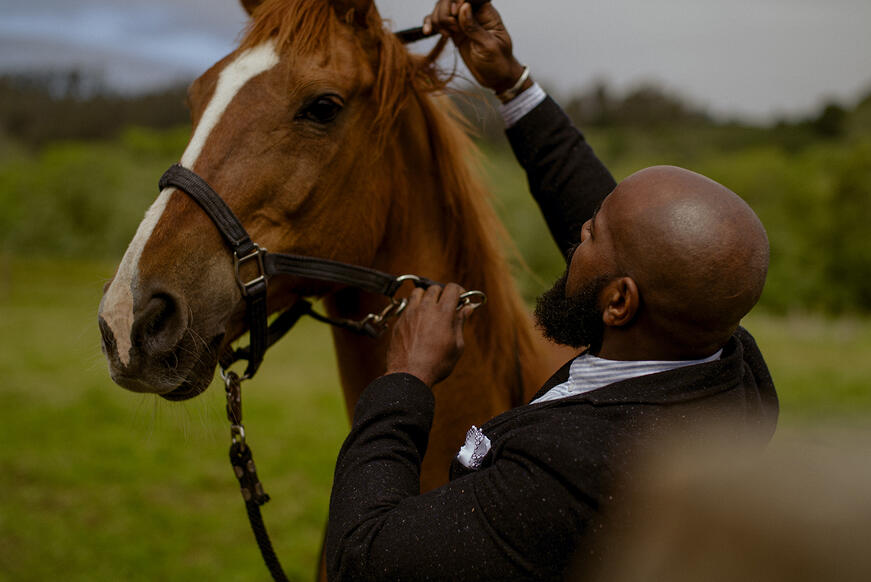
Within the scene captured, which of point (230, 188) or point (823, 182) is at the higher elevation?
point (230, 188)

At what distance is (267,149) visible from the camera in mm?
1695

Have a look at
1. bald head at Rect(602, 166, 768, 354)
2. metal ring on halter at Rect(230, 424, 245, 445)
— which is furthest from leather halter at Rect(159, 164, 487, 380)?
bald head at Rect(602, 166, 768, 354)

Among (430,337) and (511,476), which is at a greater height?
(430,337)

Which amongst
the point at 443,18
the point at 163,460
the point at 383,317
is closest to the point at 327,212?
the point at 383,317

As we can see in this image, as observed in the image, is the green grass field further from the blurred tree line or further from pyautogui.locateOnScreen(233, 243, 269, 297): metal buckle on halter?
the blurred tree line

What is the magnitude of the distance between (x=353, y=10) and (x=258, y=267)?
2.49 ft

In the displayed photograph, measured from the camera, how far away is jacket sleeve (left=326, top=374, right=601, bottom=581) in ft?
3.50

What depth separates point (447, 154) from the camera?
2.08 meters

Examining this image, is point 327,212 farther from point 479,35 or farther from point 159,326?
point 479,35

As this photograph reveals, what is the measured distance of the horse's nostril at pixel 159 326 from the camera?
148 centimetres

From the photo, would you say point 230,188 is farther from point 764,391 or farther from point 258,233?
point 764,391

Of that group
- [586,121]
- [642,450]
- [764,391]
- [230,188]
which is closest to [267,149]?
[230,188]

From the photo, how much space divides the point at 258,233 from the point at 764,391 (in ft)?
4.10

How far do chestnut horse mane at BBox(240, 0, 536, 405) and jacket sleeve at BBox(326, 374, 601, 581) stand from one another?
2.99 feet
